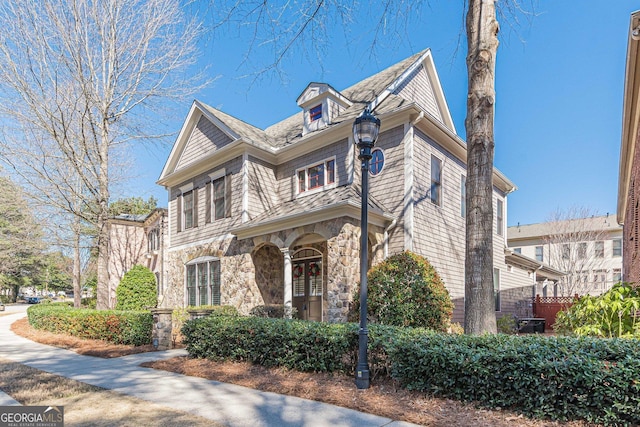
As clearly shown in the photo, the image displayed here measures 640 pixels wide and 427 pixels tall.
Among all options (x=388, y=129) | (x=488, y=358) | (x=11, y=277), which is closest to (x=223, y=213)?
(x=388, y=129)

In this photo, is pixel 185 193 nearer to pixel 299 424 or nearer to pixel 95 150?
pixel 95 150

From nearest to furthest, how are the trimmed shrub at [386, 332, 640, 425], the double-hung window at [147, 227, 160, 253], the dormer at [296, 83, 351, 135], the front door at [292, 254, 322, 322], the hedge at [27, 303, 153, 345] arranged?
the trimmed shrub at [386, 332, 640, 425]
the hedge at [27, 303, 153, 345]
the front door at [292, 254, 322, 322]
the dormer at [296, 83, 351, 135]
the double-hung window at [147, 227, 160, 253]

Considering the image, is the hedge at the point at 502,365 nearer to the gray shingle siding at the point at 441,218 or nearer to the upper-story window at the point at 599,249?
the gray shingle siding at the point at 441,218

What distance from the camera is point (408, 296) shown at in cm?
777

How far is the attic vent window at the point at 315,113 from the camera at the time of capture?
494 inches

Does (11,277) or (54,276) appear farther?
(54,276)

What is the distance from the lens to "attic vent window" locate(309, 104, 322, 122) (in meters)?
12.5

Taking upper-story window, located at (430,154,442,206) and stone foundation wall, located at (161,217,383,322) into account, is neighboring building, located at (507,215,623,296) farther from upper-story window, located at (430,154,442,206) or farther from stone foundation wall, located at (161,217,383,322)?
stone foundation wall, located at (161,217,383,322)

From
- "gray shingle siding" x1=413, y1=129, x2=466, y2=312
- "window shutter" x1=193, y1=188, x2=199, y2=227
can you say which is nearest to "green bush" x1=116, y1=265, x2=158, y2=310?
"window shutter" x1=193, y1=188, x2=199, y2=227

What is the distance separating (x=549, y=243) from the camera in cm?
2814

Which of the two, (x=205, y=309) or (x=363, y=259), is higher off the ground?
(x=363, y=259)

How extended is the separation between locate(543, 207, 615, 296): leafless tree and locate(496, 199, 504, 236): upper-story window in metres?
14.4

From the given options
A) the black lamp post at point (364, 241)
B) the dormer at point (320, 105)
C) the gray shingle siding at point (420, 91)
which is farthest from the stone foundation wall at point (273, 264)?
the gray shingle siding at point (420, 91)

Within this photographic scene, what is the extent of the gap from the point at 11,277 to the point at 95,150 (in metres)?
36.0
